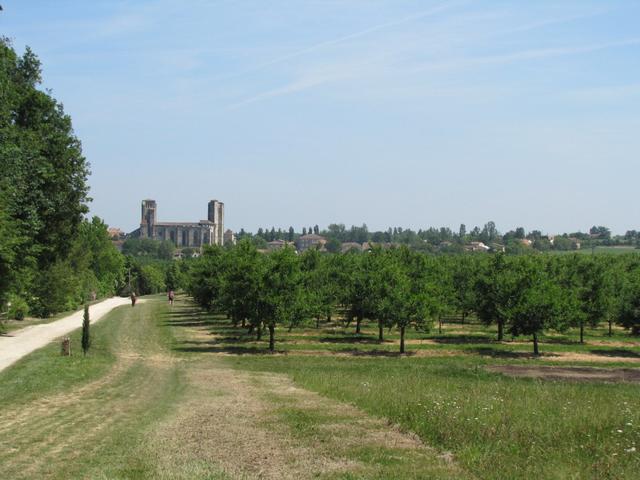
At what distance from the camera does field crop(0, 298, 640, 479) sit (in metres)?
12.1

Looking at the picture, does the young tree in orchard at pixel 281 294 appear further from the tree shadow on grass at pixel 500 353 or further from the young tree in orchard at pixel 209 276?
the tree shadow on grass at pixel 500 353

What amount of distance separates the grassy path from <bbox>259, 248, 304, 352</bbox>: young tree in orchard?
12.5m

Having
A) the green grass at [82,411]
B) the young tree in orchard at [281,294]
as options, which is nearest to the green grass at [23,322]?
the green grass at [82,411]

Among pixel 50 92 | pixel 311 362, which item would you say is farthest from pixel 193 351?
pixel 50 92

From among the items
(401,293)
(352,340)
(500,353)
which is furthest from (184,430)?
(352,340)

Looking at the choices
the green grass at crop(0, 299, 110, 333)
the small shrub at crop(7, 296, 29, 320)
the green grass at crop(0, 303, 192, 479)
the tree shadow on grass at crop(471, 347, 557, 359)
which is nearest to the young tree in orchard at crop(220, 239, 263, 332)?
the green grass at crop(0, 303, 192, 479)

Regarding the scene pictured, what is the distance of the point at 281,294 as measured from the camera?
138 feet

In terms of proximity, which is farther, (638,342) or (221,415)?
(638,342)

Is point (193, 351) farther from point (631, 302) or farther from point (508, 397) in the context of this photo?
point (631, 302)

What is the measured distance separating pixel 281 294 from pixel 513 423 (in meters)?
27.7

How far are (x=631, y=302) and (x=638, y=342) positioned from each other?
3532mm

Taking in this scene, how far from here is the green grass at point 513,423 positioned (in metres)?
11.9

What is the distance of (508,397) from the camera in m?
20.1

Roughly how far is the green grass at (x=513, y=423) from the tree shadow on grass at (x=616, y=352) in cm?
2698
